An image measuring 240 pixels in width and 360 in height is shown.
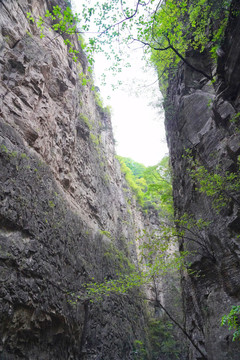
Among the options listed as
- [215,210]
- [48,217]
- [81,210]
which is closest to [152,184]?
[81,210]

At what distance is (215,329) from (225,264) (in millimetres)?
1670

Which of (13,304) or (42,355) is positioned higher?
(13,304)

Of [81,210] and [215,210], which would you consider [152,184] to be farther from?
[215,210]

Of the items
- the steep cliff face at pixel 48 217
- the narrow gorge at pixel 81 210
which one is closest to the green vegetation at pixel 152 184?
the narrow gorge at pixel 81 210

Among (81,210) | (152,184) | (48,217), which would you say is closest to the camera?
(48,217)

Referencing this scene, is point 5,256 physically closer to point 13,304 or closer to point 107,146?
point 13,304

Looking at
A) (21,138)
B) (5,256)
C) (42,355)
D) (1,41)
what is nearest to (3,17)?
(1,41)

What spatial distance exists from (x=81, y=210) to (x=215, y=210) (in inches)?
254

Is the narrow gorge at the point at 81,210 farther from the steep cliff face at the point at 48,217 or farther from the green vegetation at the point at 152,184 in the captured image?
the green vegetation at the point at 152,184

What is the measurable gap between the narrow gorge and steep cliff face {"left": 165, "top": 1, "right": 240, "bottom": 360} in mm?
36

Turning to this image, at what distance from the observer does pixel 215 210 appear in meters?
7.32

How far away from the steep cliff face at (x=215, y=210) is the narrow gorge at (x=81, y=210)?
1.4 inches

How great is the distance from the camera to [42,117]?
9.63 m

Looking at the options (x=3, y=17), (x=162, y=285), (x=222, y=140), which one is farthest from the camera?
(x=162, y=285)
